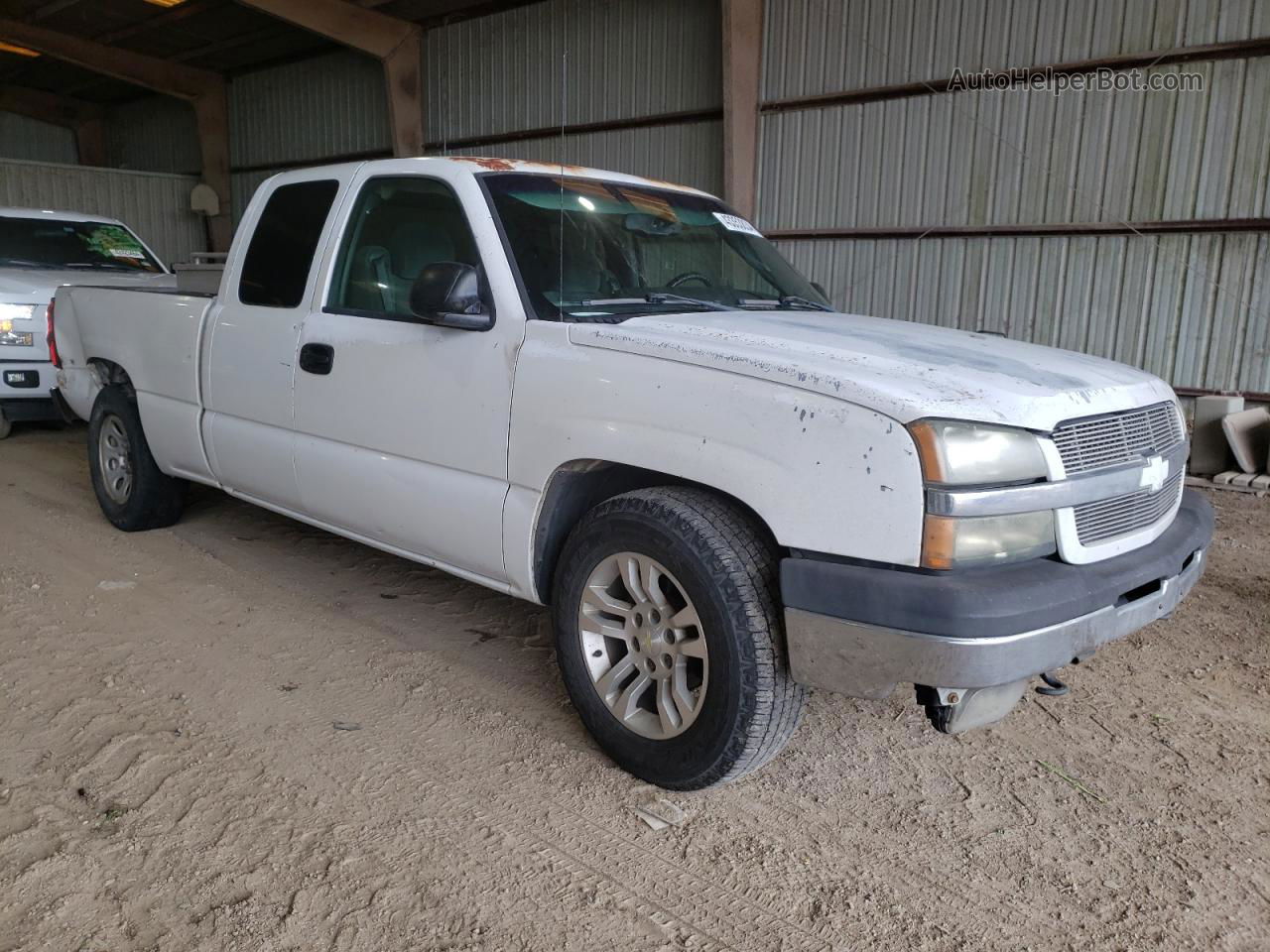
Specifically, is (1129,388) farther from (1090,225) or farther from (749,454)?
(1090,225)

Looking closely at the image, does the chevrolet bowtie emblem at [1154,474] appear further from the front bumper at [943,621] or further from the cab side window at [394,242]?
the cab side window at [394,242]

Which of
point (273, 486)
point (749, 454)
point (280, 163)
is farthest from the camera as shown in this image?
point (280, 163)

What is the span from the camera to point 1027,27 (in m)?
9.22

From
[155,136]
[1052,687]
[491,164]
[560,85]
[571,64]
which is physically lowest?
[1052,687]

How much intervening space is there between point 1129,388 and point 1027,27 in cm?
783

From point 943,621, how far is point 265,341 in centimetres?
312

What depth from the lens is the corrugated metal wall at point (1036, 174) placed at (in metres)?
8.47

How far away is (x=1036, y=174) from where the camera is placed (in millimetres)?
9391

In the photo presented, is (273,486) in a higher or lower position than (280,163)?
lower

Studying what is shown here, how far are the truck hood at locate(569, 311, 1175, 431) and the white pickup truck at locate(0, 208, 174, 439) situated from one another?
5.63 m

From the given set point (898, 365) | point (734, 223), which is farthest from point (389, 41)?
point (898, 365)

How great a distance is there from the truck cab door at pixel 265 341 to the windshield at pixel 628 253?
3.43 ft

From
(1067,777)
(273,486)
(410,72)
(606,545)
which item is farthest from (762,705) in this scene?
(410,72)

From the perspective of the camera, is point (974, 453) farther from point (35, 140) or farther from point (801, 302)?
point (35, 140)
